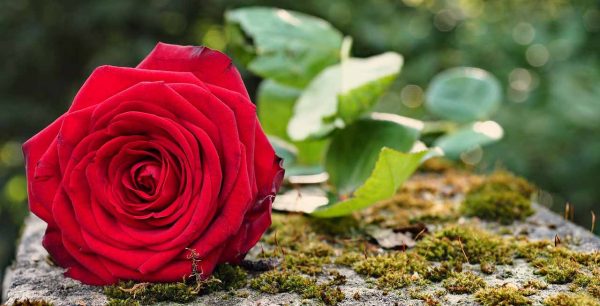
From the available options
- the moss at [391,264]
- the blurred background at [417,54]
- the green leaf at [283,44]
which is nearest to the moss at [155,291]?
the moss at [391,264]

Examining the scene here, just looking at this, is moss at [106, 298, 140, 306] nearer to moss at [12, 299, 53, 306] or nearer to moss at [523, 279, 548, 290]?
moss at [12, 299, 53, 306]

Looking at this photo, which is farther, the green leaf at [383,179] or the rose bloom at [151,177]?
the green leaf at [383,179]

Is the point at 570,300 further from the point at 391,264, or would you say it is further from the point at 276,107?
the point at 276,107

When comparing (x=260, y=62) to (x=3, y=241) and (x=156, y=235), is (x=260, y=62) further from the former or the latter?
(x=3, y=241)

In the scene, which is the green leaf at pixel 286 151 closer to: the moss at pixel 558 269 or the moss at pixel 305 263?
the moss at pixel 305 263

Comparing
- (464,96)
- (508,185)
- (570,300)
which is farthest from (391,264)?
(464,96)

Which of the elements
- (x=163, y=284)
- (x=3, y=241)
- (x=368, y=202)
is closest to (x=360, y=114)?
(x=368, y=202)
